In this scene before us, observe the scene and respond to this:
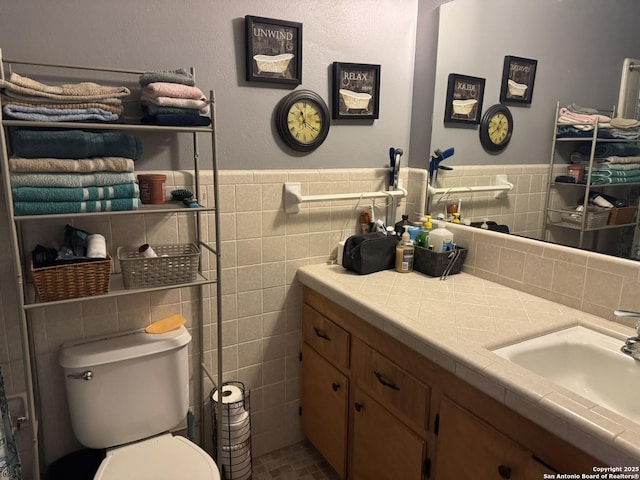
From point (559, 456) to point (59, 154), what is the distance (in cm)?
150

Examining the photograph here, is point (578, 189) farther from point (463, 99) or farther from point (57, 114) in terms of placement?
point (57, 114)

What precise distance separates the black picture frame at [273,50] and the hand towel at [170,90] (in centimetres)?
36

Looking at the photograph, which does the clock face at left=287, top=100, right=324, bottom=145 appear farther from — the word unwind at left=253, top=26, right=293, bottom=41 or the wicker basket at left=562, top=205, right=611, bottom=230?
the wicker basket at left=562, top=205, right=611, bottom=230

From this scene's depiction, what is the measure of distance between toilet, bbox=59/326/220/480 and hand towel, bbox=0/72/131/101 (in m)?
0.84

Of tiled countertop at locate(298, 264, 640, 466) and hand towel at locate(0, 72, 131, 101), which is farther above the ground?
hand towel at locate(0, 72, 131, 101)

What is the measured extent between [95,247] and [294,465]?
1.34 meters

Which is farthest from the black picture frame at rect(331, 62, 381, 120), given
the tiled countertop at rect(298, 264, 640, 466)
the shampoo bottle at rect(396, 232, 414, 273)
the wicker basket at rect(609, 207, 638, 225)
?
the wicker basket at rect(609, 207, 638, 225)

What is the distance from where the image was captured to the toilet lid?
55.7 inches

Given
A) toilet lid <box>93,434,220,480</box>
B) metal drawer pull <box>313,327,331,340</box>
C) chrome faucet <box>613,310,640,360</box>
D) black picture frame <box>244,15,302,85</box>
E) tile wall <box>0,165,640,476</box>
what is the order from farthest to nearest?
metal drawer pull <box>313,327,331,340</box> → black picture frame <box>244,15,302,85</box> → tile wall <box>0,165,640,476</box> → toilet lid <box>93,434,220,480</box> → chrome faucet <box>613,310,640,360</box>

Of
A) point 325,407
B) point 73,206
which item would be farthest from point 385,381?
point 73,206

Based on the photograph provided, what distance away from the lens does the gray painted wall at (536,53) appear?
4.66ft

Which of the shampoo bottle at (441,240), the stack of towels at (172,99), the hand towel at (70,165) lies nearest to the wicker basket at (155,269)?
the hand towel at (70,165)

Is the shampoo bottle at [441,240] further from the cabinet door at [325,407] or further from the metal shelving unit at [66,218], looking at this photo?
the metal shelving unit at [66,218]

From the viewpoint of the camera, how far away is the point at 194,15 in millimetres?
1614
